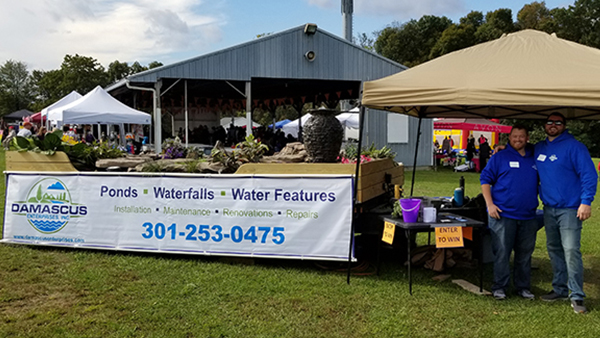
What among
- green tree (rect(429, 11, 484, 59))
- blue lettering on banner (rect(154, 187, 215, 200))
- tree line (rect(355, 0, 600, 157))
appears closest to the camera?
blue lettering on banner (rect(154, 187, 215, 200))

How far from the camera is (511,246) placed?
4738 millimetres

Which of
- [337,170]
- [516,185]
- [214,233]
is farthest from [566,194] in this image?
[214,233]

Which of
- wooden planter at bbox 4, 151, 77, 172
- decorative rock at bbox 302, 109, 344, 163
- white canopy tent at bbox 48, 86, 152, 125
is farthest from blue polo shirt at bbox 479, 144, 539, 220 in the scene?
white canopy tent at bbox 48, 86, 152, 125

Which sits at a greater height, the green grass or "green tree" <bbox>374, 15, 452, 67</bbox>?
"green tree" <bbox>374, 15, 452, 67</bbox>

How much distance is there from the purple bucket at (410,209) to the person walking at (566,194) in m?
1.14

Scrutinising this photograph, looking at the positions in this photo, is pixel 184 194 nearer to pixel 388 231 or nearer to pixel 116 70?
pixel 388 231

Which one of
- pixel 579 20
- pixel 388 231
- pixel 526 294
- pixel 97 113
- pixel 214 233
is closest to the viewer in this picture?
pixel 526 294

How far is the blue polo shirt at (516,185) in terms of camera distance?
4586mm

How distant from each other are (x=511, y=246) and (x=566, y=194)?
2.40ft

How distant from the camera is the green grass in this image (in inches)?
154

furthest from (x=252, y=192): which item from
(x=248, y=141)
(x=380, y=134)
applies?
(x=380, y=134)

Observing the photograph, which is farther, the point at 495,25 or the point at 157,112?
the point at 495,25

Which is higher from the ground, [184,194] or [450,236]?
[184,194]

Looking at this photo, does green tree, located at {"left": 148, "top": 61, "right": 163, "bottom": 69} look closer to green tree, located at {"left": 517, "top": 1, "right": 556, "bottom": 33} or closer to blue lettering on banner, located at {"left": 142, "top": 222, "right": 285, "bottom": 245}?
green tree, located at {"left": 517, "top": 1, "right": 556, "bottom": 33}
